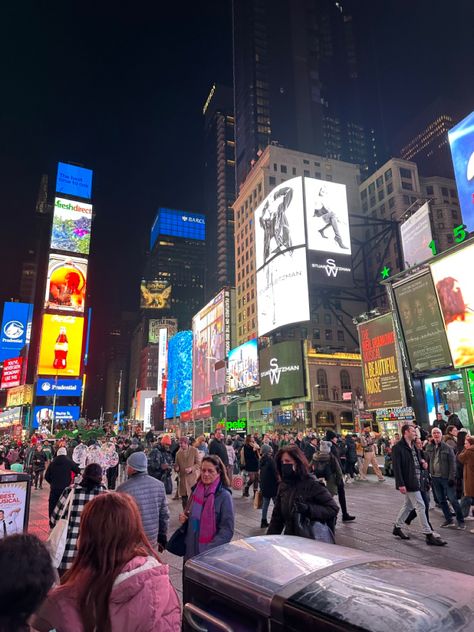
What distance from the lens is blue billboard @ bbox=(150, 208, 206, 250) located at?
18638cm

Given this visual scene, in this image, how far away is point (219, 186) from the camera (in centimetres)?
13138

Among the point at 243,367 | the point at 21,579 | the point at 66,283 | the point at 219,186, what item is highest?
the point at 219,186

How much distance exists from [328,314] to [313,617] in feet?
232

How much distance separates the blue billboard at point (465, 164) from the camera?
24.5 m

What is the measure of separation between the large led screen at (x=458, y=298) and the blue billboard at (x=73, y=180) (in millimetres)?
69362

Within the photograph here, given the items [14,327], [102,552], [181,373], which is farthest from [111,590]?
[14,327]

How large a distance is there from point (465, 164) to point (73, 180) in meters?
70.6

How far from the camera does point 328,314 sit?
71.0 m

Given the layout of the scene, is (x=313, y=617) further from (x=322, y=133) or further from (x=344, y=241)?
(x=322, y=133)

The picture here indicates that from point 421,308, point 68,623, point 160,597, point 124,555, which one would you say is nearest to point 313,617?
point 160,597

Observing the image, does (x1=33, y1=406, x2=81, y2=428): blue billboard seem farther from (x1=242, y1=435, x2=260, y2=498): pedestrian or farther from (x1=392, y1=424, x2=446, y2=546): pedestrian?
(x1=392, y1=424, x2=446, y2=546): pedestrian

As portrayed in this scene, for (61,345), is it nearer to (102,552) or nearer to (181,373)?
(181,373)

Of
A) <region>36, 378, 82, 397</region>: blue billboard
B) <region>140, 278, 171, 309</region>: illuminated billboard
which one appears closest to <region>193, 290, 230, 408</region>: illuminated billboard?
<region>36, 378, 82, 397</region>: blue billboard

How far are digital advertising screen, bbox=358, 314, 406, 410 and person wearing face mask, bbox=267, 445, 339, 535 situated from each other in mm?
30382
